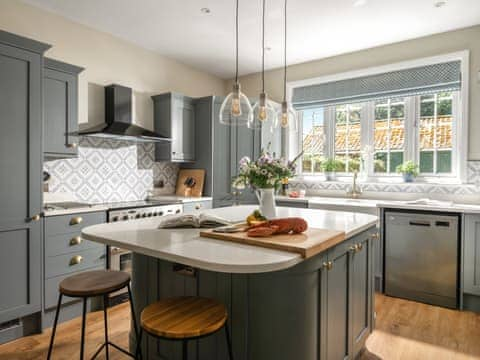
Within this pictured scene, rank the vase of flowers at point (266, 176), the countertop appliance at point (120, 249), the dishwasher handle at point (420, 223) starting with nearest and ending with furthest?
the vase of flowers at point (266, 176) < the countertop appliance at point (120, 249) < the dishwasher handle at point (420, 223)

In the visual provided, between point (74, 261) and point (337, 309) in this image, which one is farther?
point (74, 261)

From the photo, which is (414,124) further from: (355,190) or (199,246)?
(199,246)

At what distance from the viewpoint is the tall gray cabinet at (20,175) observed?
7.72 ft

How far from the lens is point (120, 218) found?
309 centimetres

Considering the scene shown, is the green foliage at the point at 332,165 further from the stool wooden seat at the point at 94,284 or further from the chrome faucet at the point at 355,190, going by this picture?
the stool wooden seat at the point at 94,284

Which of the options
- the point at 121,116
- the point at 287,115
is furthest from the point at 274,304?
the point at 121,116

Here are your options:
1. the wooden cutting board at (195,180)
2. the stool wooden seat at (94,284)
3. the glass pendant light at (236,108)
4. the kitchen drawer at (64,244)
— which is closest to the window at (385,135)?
the wooden cutting board at (195,180)

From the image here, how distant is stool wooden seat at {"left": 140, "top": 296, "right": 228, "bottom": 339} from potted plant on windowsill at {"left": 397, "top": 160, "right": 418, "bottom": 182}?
10.6 feet

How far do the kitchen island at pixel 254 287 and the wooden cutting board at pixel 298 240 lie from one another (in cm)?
4

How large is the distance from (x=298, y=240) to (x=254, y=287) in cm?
30

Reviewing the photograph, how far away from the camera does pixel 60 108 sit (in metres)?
2.94

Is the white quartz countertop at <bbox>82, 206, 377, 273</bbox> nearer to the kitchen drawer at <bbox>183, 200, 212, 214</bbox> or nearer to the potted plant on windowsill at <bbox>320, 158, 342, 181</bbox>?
the kitchen drawer at <bbox>183, 200, 212, 214</bbox>

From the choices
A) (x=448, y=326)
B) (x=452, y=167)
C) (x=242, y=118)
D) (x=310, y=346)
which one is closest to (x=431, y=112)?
(x=452, y=167)

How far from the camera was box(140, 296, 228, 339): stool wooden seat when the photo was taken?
123 centimetres
